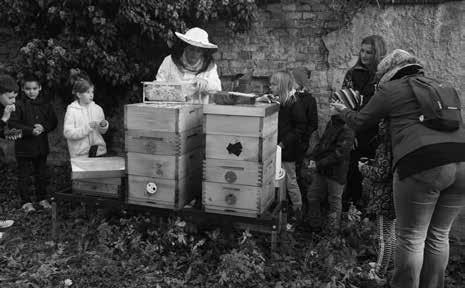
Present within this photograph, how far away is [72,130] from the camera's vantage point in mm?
4492

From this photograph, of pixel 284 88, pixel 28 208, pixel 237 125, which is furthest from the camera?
pixel 28 208

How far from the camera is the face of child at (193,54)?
447 cm

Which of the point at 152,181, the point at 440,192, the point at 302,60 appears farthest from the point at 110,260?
the point at 302,60

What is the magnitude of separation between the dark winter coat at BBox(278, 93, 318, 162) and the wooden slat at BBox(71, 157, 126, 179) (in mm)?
1751

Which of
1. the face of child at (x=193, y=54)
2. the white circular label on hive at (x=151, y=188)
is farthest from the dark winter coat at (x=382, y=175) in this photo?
the face of child at (x=193, y=54)

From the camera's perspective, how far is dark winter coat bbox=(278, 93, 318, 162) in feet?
15.3

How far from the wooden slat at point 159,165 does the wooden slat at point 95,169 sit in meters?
0.25

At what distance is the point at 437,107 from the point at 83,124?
3414 mm

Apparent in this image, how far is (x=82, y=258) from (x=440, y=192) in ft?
9.87

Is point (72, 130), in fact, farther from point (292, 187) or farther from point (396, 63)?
point (396, 63)

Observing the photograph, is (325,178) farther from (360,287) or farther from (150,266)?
(150,266)

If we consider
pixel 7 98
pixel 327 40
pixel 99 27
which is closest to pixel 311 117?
pixel 327 40

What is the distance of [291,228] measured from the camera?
459 centimetres

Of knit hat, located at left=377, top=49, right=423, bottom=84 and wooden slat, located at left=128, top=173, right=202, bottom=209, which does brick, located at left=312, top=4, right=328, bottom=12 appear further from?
wooden slat, located at left=128, top=173, right=202, bottom=209
